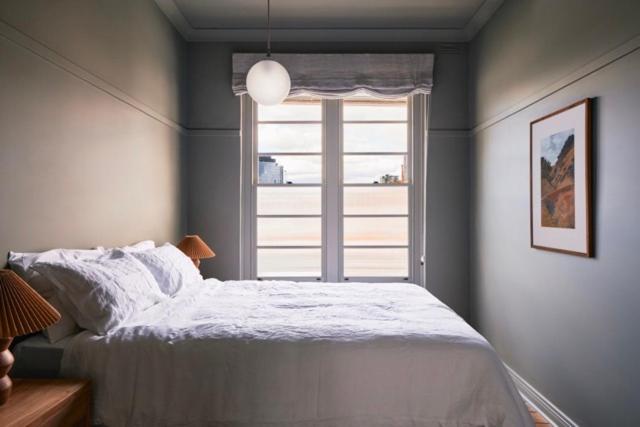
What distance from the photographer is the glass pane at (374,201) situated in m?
4.23

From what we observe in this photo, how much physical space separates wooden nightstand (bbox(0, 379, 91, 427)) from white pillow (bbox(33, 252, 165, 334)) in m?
0.27

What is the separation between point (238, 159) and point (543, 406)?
310cm

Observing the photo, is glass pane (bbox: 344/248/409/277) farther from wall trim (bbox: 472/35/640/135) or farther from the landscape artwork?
the landscape artwork

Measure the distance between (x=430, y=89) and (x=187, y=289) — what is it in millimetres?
2801

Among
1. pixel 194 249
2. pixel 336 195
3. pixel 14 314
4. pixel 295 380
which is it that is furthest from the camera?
pixel 336 195

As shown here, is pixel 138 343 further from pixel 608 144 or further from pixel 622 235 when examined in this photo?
pixel 608 144

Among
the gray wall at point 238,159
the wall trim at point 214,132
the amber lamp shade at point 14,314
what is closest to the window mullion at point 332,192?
the gray wall at point 238,159

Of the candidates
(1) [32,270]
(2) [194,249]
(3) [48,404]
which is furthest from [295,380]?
(2) [194,249]

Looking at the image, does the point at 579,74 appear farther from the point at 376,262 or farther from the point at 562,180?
the point at 376,262

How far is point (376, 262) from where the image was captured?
423 centimetres

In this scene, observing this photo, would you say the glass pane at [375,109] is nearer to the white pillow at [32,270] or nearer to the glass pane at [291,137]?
the glass pane at [291,137]

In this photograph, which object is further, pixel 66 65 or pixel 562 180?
pixel 562 180

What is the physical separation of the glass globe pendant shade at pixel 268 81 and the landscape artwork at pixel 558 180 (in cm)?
171

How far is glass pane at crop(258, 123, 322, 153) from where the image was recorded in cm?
423
